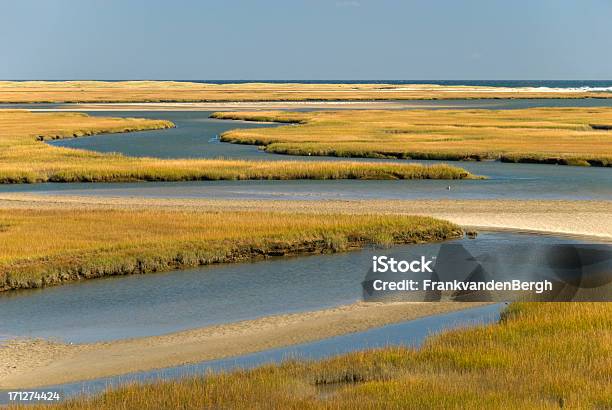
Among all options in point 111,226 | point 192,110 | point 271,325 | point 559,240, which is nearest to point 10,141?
point 111,226

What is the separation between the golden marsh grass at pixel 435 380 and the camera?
1429cm

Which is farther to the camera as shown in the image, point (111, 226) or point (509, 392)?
point (111, 226)

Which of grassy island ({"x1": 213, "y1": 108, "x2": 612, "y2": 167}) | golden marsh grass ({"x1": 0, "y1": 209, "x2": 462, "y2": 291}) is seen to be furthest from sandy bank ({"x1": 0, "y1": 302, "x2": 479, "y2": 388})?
grassy island ({"x1": 213, "y1": 108, "x2": 612, "y2": 167})

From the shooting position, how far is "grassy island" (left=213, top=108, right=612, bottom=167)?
2499 inches

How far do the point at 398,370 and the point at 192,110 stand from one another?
448ft

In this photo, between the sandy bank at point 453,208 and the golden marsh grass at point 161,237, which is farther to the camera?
the sandy bank at point 453,208

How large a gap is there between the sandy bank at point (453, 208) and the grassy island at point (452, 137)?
18.7m

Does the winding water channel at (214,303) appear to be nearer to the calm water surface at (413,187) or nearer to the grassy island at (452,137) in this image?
the calm water surface at (413,187)

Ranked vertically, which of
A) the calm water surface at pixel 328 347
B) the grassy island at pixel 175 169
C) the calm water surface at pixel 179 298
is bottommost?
the calm water surface at pixel 179 298

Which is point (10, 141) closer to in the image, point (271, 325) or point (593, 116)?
point (271, 325)

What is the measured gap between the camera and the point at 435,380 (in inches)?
615

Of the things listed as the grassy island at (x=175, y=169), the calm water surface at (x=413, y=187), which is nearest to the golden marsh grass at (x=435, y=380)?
the calm water surface at (x=413, y=187)

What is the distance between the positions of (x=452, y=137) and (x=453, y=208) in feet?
122

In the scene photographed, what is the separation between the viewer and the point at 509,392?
14.6 metres
